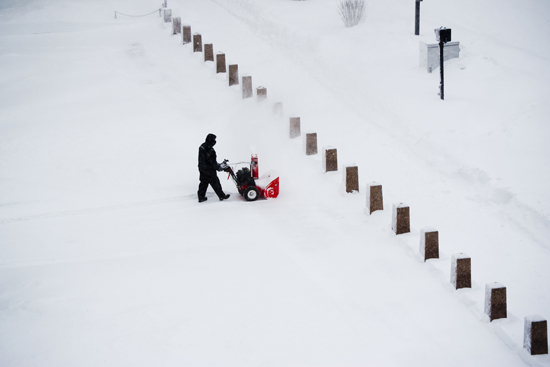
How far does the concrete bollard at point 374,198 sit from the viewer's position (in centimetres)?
727

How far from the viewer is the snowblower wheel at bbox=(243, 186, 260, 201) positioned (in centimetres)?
797

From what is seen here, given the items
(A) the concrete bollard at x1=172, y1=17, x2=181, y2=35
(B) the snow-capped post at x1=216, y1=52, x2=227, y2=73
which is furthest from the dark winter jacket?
(A) the concrete bollard at x1=172, y1=17, x2=181, y2=35

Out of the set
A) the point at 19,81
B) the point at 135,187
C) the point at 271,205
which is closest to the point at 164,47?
the point at 19,81

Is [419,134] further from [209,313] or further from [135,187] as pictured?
[209,313]

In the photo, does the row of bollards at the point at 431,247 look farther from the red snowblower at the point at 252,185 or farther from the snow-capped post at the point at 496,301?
the red snowblower at the point at 252,185

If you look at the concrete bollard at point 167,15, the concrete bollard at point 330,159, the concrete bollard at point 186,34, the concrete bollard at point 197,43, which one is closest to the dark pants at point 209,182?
the concrete bollard at point 330,159

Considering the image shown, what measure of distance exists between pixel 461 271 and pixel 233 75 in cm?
864

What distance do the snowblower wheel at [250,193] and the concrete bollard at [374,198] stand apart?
71.0 inches

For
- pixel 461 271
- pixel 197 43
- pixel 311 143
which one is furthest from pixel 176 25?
pixel 461 271

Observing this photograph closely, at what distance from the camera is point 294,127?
406 inches

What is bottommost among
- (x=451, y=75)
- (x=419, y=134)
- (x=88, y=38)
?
(x=419, y=134)

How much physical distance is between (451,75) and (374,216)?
587 cm

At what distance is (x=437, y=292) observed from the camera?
5594mm

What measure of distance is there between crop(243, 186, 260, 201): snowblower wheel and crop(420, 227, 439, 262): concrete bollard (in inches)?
113
